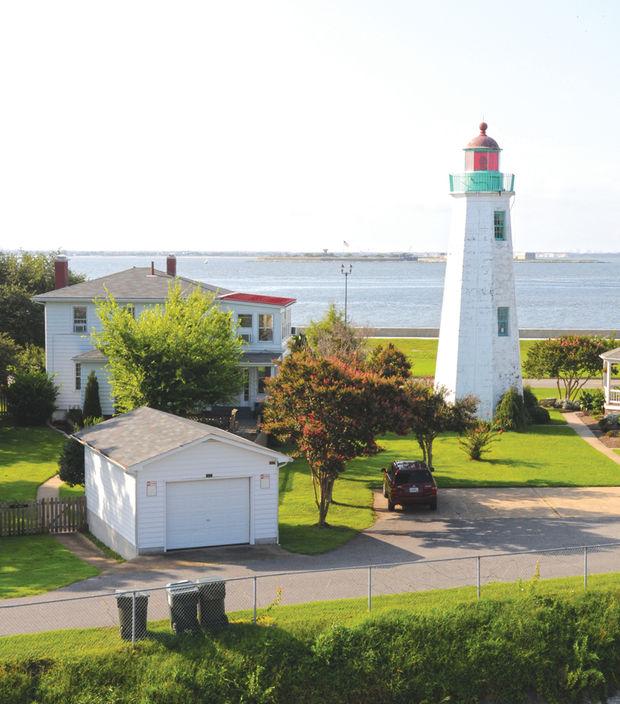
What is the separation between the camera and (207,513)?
84.2ft

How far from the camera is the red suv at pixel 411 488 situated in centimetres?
3066

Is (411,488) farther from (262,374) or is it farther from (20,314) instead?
(20,314)

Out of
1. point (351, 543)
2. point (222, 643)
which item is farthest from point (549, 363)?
point (222, 643)

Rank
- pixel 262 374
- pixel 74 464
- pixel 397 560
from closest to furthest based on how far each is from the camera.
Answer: pixel 397 560 < pixel 74 464 < pixel 262 374

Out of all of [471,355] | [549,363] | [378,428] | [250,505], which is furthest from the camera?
[549,363]

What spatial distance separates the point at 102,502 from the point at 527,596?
11.8m

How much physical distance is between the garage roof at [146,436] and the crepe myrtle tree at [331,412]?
6.37ft

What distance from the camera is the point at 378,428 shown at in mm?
28438

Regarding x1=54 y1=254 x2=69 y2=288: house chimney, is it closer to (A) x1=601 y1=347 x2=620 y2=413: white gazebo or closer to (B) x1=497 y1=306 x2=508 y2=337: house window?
(B) x1=497 y1=306 x2=508 y2=337: house window

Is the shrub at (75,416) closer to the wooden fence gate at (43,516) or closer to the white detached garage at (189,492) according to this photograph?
the wooden fence gate at (43,516)

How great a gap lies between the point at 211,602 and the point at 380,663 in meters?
3.41

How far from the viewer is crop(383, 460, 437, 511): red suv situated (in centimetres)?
3066

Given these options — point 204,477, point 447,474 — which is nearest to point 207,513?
point 204,477

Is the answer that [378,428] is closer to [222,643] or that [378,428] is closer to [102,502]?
[102,502]
